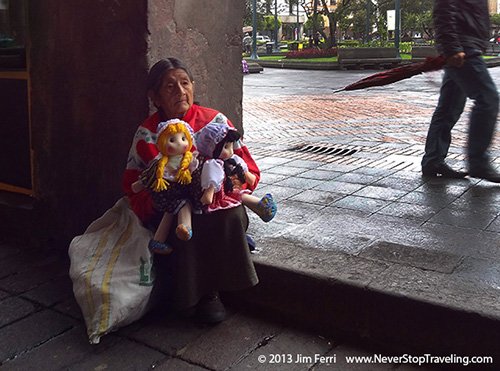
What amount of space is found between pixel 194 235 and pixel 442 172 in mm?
2793

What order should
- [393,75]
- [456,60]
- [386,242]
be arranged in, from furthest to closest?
1. [456,60]
2. [393,75]
3. [386,242]

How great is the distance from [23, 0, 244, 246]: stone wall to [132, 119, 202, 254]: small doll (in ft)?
2.12

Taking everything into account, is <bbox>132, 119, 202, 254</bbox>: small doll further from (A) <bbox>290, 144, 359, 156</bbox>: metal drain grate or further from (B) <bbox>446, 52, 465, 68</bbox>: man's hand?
(A) <bbox>290, 144, 359, 156</bbox>: metal drain grate

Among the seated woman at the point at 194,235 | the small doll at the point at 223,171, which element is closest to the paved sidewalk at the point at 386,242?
the seated woman at the point at 194,235

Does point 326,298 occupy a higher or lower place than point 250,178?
lower

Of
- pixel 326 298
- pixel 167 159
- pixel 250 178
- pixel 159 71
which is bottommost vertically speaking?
pixel 326 298

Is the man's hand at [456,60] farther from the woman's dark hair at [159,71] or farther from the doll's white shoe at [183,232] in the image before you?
the doll's white shoe at [183,232]

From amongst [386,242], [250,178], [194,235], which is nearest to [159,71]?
[250,178]

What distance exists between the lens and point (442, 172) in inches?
191

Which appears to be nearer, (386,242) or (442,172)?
(386,242)

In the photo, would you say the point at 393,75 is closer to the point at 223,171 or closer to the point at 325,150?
the point at 223,171

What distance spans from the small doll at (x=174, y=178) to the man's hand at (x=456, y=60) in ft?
7.58

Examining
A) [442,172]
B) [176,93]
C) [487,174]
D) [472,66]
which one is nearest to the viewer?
[176,93]

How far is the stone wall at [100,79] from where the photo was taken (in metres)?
3.29
